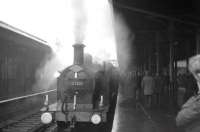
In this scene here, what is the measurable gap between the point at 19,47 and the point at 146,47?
10.3 metres

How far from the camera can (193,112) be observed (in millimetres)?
1821

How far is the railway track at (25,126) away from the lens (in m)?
7.29

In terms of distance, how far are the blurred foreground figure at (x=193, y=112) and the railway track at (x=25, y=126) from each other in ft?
19.1

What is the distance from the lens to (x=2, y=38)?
29.0ft

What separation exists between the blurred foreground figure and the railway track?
19.1 ft

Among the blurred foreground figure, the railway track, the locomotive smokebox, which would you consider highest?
the locomotive smokebox

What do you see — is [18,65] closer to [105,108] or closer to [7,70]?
[7,70]

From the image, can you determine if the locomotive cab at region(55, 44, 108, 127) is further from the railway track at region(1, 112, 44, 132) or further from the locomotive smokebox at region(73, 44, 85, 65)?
the railway track at region(1, 112, 44, 132)

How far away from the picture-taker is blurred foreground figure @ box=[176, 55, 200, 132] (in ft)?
5.95

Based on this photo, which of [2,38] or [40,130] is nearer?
[40,130]

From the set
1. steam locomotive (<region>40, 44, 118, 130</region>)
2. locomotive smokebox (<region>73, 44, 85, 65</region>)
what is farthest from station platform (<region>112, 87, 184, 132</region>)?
locomotive smokebox (<region>73, 44, 85, 65</region>)

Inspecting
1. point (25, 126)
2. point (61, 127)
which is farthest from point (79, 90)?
point (25, 126)

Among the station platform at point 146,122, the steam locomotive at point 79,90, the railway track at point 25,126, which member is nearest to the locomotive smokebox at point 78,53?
the steam locomotive at point 79,90

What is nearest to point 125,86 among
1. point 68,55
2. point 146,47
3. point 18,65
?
point 146,47
